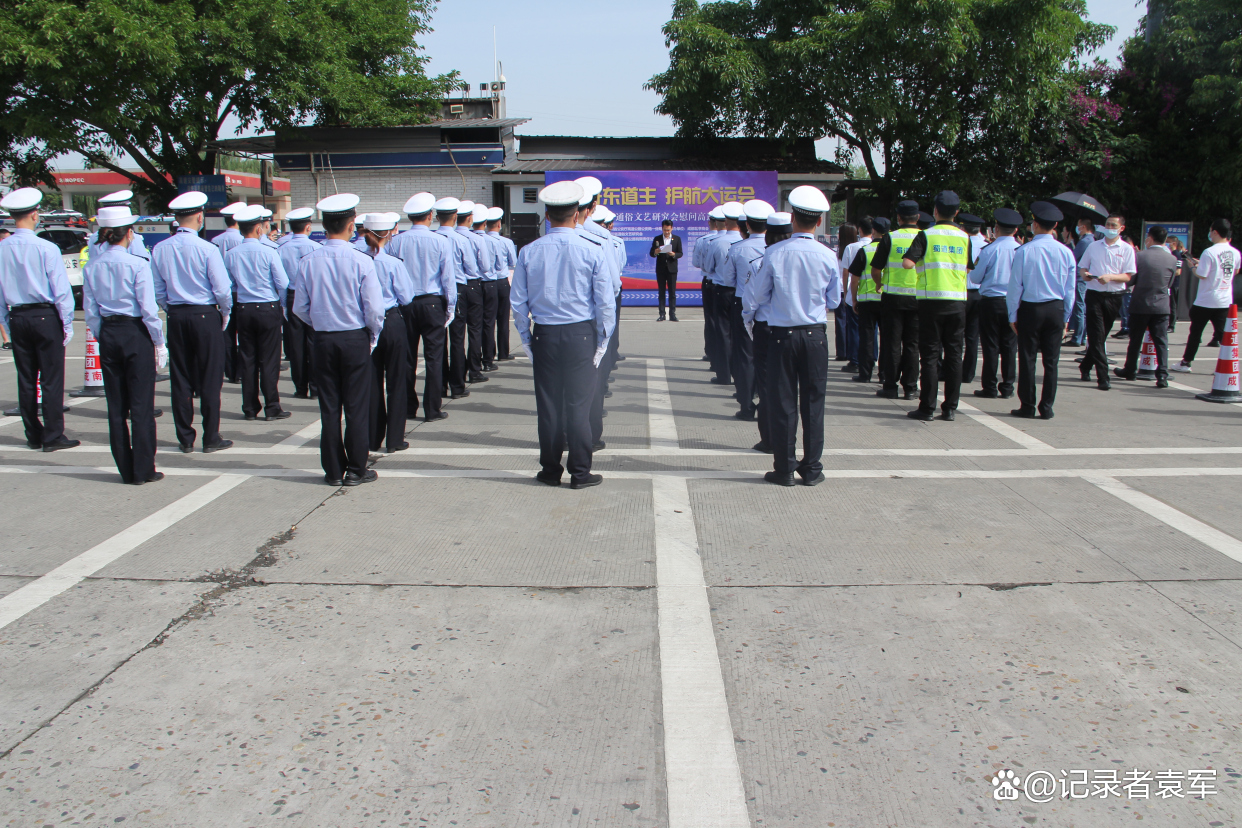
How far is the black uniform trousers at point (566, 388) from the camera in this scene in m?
6.38

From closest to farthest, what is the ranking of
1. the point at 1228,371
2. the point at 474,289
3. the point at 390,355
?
the point at 390,355 → the point at 1228,371 → the point at 474,289

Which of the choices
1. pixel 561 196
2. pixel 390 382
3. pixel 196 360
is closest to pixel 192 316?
pixel 196 360

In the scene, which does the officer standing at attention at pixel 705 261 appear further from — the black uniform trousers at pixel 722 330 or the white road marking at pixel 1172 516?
the white road marking at pixel 1172 516

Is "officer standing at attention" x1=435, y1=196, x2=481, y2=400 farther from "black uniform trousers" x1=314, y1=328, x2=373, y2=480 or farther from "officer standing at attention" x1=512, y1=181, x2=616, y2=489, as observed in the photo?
"officer standing at attention" x1=512, y1=181, x2=616, y2=489

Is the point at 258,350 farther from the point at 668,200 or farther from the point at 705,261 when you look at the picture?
the point at 668,200

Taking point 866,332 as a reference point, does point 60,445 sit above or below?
below

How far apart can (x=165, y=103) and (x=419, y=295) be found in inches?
734

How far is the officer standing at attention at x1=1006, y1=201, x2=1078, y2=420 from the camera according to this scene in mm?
8586

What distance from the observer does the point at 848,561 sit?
16.3ft

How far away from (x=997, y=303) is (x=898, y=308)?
1073 mm

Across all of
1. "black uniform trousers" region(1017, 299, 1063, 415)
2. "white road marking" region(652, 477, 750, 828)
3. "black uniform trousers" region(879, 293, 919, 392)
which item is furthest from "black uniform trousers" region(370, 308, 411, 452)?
"black uniform trousers" region(1017, 299, 1063, 415)

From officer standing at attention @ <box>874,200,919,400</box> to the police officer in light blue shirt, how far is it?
3.12 m

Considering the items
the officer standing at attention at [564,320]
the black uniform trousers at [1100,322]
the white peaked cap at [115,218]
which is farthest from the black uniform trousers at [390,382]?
the black uniform trousers at [1100,322]

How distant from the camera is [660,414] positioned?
933 centimetres
